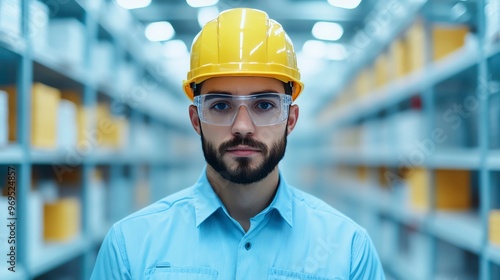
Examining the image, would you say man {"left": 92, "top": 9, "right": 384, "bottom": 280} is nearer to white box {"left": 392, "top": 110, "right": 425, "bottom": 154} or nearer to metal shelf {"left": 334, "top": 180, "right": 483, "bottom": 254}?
metal shelf {"left": 334, "top": 180, "right": 483, "bottom": 254}

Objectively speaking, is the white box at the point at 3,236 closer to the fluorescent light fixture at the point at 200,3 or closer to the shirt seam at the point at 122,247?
the shirt seam at the point at 122,247

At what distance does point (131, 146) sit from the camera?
4930mm

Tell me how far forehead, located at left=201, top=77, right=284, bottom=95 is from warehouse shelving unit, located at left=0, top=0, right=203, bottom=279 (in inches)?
42.7

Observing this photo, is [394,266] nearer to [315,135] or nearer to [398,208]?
[398,208]

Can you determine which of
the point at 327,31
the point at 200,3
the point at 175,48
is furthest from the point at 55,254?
the point at 175,48

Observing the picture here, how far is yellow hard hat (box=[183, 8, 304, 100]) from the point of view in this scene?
4.85ft

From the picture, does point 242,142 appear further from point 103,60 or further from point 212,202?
point 103,60

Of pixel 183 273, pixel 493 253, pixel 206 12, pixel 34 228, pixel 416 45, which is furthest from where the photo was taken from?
pixel 206 12

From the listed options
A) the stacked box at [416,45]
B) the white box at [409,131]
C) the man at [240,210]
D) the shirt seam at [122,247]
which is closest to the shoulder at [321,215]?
the man at [240,210]

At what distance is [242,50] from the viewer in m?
1.49

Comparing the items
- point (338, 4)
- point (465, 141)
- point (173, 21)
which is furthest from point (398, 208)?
point (173, 21)

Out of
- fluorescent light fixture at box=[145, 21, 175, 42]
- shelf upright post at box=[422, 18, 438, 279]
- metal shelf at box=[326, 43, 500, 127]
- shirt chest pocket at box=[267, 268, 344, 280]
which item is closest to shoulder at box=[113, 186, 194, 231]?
shirt chest pocket at box=[267, 268, 344, 280]

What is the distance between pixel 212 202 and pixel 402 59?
3154mm

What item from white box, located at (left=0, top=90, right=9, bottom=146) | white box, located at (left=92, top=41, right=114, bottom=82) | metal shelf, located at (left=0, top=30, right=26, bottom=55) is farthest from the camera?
white box, located at (left=92, top=41, right=114, bottom=82)
